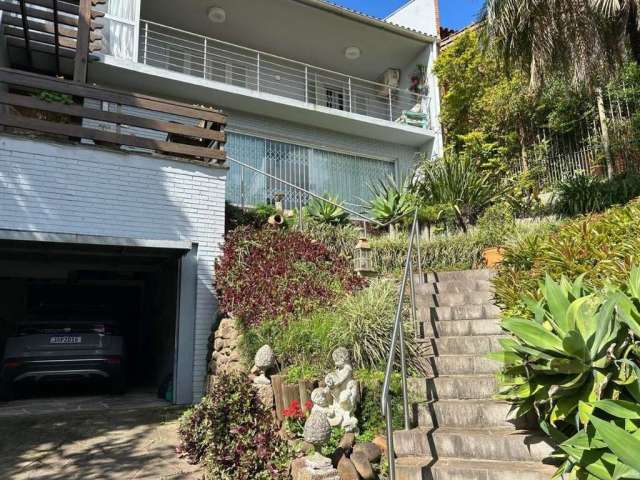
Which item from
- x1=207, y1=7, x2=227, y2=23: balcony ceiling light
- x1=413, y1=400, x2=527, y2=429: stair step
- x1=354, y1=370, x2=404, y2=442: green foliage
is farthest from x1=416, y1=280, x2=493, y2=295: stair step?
x1=207, y1=7, x2=227, y2=23: balcony ceiling light

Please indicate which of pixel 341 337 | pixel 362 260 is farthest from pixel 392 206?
pixel 341 337

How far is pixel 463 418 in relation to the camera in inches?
161

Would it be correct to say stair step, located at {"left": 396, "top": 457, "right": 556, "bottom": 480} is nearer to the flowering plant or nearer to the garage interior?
the flowering plant

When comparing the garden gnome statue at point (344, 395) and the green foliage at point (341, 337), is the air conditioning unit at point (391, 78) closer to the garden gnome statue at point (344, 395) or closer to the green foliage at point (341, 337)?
the green foliage at point (341, 337)

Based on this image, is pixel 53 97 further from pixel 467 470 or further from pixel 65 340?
pixel 467 470

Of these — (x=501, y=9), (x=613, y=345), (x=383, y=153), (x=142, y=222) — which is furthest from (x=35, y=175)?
(x=383, y=153)

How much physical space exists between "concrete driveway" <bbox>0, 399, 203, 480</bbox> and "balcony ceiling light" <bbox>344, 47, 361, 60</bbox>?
11243 millimetres

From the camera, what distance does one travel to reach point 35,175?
6.48 meters

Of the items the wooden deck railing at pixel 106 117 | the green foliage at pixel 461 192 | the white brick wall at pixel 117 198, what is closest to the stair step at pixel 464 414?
the white brick wall at pixel 117 198

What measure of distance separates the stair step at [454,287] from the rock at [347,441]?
8.91 feet

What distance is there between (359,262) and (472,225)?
129 inches

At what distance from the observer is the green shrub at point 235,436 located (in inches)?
156

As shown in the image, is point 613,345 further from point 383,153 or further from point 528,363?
point 383,153

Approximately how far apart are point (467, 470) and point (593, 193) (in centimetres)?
788
